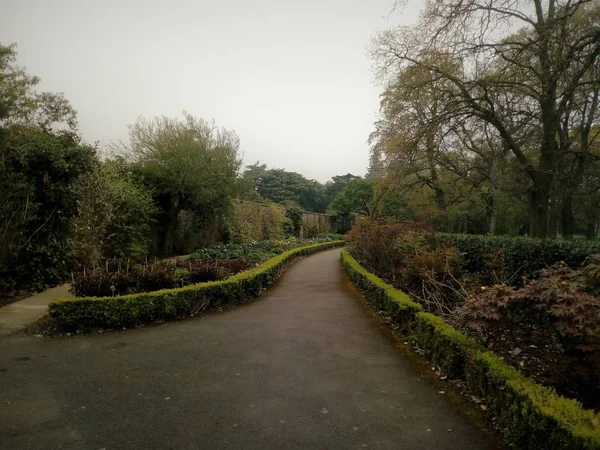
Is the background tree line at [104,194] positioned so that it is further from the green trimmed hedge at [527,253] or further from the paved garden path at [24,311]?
the green trimmed hedge at [527,253]


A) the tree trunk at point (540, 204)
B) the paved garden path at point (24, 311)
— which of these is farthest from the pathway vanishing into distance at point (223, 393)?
the tree trunk at point (540, 204)

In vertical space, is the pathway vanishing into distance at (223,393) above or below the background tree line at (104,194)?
below

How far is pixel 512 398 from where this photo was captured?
2.94m

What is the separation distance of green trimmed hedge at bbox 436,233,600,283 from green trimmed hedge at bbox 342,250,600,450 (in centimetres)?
231

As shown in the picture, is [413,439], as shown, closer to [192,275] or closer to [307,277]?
[192,275]

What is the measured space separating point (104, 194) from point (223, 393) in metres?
8.76

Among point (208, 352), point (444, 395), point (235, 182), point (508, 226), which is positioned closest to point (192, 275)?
point (208, 352)

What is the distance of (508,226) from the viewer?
31766 millimetres

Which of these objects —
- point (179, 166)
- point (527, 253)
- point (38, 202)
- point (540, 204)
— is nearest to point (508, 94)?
point (540, 204)

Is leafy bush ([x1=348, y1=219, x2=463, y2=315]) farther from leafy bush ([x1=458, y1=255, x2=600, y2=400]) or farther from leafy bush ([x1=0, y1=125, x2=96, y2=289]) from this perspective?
leafy bush ([x1=0, y1=125, x2=96, y2=289])

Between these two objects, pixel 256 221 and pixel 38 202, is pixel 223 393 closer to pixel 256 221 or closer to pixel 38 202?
pixel 38 202

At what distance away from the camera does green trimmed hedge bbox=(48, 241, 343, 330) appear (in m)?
5.86

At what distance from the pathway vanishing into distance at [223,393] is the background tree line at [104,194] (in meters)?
3.56

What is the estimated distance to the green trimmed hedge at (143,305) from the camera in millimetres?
5855
